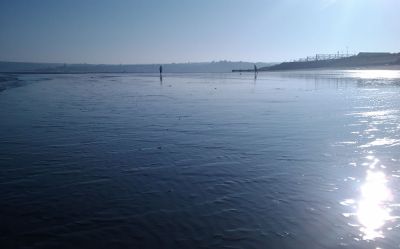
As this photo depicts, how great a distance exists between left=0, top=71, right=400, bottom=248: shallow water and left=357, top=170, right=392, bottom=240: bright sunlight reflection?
0.02 meters

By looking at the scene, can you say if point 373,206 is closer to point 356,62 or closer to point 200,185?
point 200,185

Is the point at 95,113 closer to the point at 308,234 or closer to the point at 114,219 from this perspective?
the point at 114,219

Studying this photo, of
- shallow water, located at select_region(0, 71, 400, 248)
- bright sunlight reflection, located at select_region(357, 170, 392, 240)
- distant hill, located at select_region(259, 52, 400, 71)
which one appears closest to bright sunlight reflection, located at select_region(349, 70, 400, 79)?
distant hill, located at select_region(259, 52, 400, 71)

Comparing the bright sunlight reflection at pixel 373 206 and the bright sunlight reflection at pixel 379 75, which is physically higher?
the bright sunlight reflection at pixel 379 75

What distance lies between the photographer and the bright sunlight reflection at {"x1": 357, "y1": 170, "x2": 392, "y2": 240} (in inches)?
212

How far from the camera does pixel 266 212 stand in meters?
5.96

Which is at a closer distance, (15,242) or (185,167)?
(15,242)

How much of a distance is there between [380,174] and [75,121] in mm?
11228

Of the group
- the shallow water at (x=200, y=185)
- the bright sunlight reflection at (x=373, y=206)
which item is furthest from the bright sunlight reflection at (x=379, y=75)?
the bright sunlight reflection at (x=373, y=206)

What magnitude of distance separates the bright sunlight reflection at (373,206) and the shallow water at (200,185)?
0.06ft

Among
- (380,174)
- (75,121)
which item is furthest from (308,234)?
(75,121)

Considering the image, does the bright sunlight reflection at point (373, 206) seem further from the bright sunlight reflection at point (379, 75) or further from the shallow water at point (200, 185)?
the bright sunlight reflection at point (379, 75)

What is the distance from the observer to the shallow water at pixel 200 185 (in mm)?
5191

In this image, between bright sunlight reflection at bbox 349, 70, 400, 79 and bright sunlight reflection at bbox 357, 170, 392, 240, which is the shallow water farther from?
bright sunlight reflection at bbox 349, 70, 400, 79
